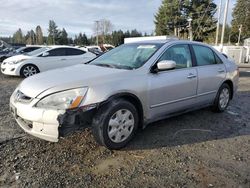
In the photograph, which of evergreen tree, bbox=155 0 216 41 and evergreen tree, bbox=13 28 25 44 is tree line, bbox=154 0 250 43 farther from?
evergreen tree, bbox=13 28 25 44

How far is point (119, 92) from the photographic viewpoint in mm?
3682

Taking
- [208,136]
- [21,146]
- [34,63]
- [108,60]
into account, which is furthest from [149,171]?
[34,63]

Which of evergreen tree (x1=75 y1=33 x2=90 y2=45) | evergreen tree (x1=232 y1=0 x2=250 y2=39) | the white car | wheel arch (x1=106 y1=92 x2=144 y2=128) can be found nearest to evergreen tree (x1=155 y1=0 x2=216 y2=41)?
evergreen tree (x1=232 y1=0 x2=250 y2=39)

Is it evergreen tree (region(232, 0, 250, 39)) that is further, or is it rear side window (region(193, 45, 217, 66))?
evergreen tree (region(232, 0, 250, 39))

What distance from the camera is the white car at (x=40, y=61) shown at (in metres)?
10.7

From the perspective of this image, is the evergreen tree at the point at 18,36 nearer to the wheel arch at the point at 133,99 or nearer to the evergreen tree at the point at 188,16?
the evergreen tree at the point at 188,16

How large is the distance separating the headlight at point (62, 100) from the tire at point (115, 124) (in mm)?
338

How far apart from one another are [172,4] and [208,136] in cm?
5197

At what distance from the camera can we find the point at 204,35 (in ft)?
170

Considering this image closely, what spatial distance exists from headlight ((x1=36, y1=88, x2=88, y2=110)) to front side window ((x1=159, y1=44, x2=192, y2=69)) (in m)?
1.68

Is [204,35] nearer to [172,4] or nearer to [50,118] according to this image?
[172,4]

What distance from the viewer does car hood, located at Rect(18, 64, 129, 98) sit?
3469 mm

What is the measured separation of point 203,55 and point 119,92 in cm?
239

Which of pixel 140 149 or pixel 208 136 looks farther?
pixel 208 136
